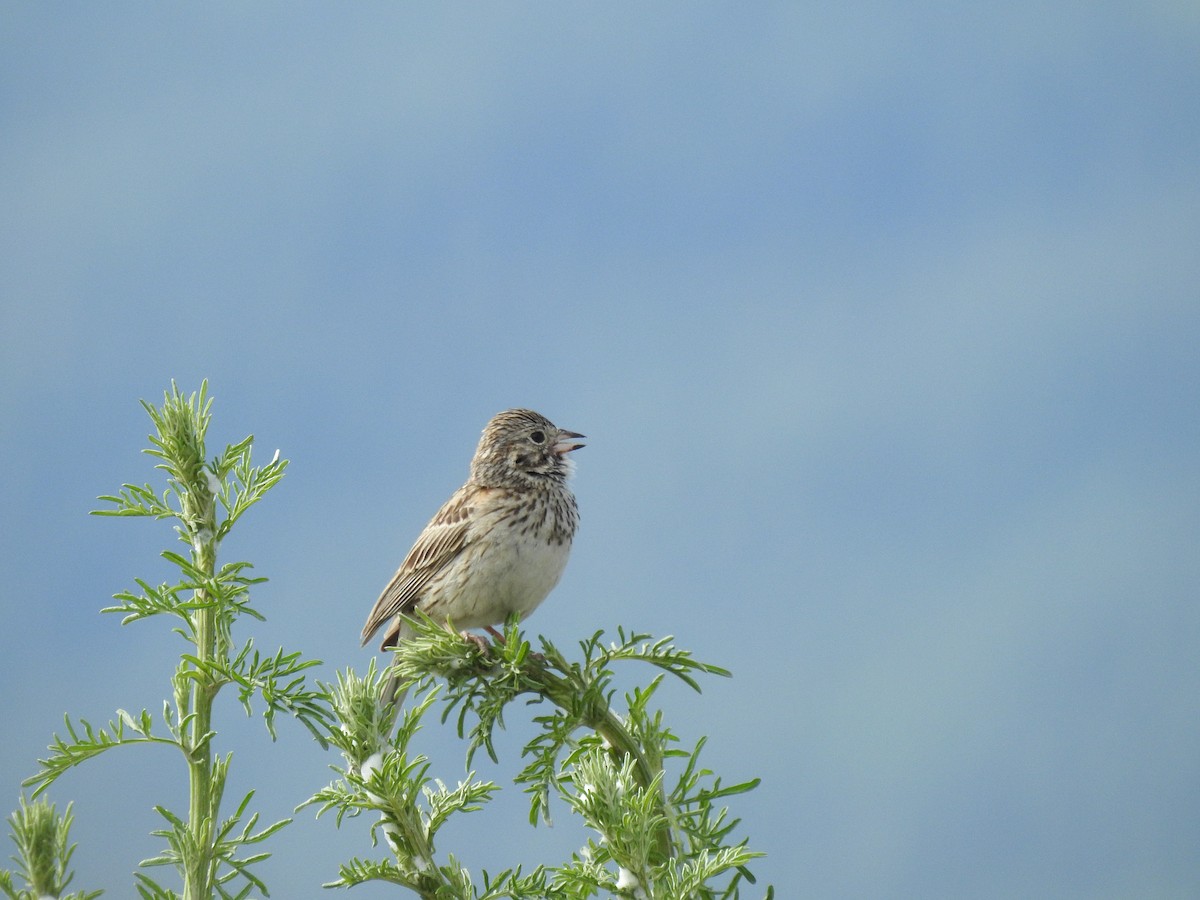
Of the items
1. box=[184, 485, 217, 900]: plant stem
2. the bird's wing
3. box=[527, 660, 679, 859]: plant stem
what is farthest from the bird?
box=[184, 485, 217, 900]: plant stem

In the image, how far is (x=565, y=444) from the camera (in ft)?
19.0

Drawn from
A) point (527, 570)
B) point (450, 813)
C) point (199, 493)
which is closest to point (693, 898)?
point (450, 813)

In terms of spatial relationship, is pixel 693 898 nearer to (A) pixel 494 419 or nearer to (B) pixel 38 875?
(B) pixel 38 875

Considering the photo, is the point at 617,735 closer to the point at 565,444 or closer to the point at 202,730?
the point at 202,730

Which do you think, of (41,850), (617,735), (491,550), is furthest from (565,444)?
(41,850)

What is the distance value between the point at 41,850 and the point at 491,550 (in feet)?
10.5

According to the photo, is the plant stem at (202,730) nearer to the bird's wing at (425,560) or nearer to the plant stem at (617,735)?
the plant stem at (617,735)

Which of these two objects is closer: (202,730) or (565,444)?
(202,730)

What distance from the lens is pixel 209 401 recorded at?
2.38 m

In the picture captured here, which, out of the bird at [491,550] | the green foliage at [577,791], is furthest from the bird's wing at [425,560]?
the green foliage at [577,791]

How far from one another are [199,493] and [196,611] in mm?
240

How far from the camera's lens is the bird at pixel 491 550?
5012mm

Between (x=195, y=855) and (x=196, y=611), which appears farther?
(x=196, y=611)

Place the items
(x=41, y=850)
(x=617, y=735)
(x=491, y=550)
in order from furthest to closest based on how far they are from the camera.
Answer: (x=491, y=550) → (x=617, y=735) → (x=41, y=850)
